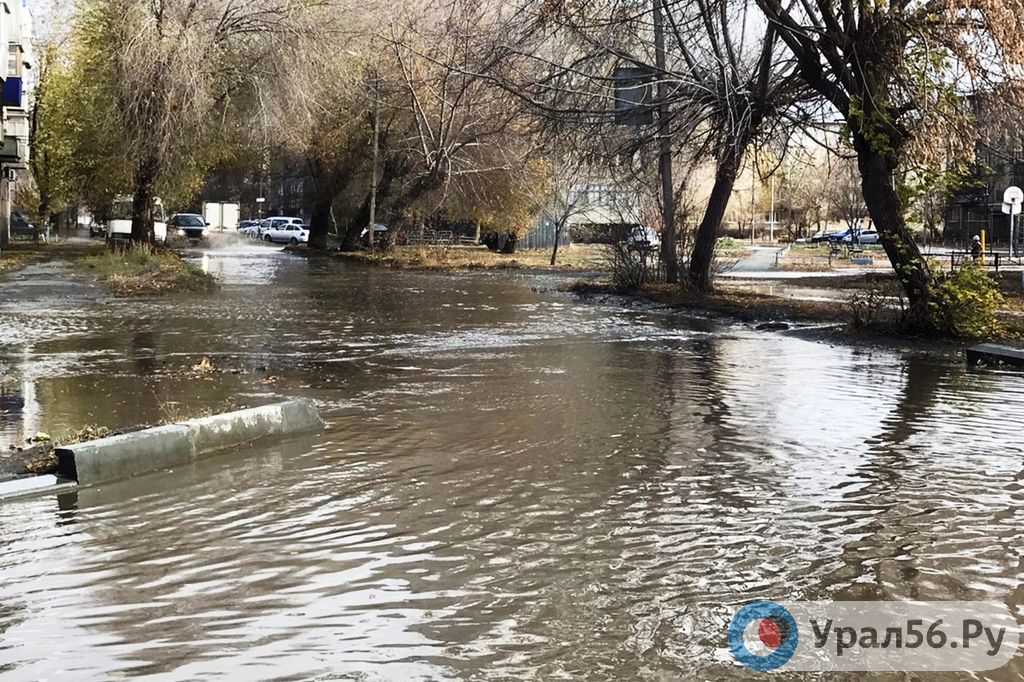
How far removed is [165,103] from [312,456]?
961 inches

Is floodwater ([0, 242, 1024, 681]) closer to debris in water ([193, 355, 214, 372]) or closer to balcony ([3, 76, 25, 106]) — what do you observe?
debris in water ([193, 355, 214, 372])

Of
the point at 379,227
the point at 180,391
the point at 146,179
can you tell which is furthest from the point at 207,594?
the point at 379,227

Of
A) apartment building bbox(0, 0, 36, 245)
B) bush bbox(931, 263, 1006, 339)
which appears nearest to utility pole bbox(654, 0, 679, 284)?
bush bbox(931, 263, 1006, 339)

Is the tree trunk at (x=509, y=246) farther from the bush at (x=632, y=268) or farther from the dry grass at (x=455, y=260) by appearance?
the bush at (x=632, y=268)

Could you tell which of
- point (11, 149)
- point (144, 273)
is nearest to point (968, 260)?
point (144, 273)

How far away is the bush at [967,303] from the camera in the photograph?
16547 millimetres

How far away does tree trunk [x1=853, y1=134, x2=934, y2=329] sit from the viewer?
17188 mm

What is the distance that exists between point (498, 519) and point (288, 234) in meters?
73.7

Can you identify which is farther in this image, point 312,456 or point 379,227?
point 379,227

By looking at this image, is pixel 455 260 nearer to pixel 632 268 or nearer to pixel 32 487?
pixel 632 268

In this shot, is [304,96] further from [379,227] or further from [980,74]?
[379,227]

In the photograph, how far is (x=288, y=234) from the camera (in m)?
78.3

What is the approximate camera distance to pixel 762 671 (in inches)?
182

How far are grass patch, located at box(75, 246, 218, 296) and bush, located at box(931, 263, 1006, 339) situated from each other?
1717 cm
